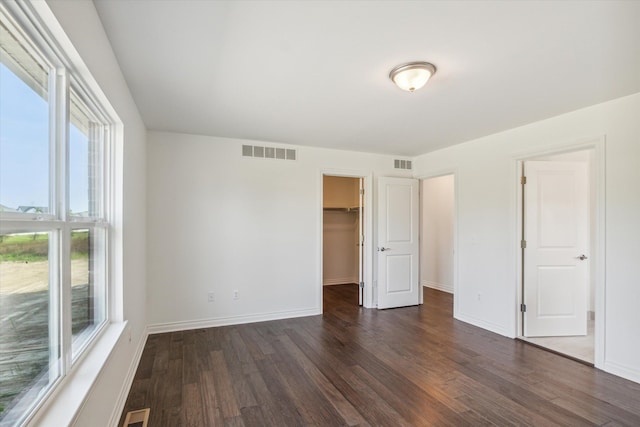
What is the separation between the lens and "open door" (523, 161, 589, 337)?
373 cm

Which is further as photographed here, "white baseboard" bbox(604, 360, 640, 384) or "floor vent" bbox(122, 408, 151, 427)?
"white baseboard" bbox(604, 360, 640, 384)

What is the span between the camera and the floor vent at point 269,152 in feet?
14.1

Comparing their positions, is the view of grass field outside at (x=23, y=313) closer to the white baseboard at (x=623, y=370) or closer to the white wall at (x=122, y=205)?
the white wall at (x=122, y=205)

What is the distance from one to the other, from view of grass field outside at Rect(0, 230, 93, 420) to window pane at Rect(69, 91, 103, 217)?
1.50 ft

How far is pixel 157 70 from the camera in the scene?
2.34m

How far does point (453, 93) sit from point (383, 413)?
262 centimetres

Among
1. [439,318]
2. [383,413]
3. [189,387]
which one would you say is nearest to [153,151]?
[189,387]

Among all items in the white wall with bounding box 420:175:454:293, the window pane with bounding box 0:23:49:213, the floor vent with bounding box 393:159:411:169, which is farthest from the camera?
the white wall with bounding box 420:175:454:293

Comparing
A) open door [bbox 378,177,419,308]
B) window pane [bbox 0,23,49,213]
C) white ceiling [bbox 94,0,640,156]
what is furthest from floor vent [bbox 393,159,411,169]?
window pane [bbox 0,23,49,213]

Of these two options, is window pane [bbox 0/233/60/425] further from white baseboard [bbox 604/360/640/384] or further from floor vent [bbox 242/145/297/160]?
white baseboard [bbox 604/360/640/384]

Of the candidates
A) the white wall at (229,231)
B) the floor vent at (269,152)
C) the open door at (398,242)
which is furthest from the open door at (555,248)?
the floor vent at (269,152)

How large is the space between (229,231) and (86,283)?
7.42 feet

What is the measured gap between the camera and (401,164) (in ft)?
17.4

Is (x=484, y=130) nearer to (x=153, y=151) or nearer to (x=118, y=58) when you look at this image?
(x=118, y=58)
